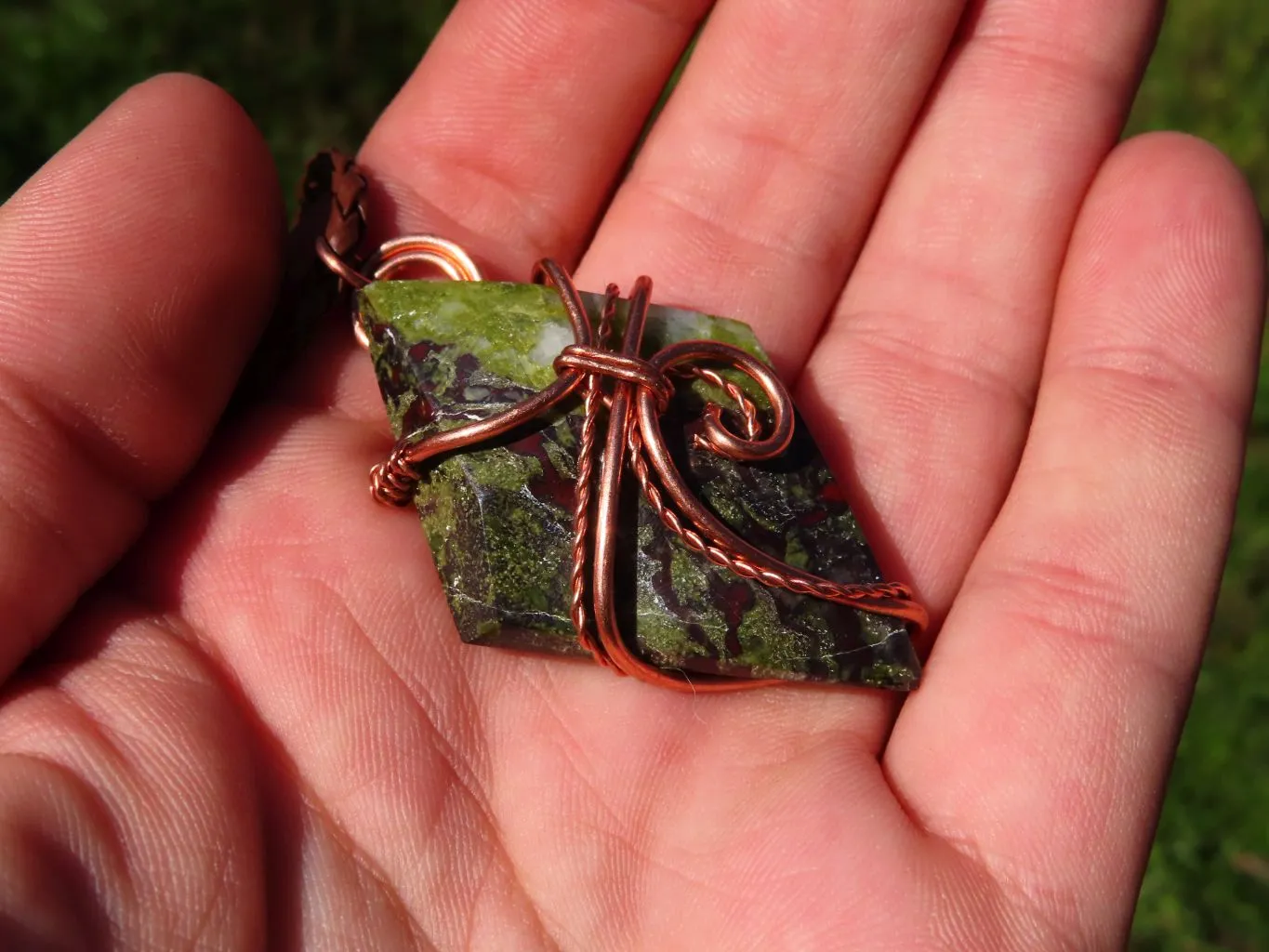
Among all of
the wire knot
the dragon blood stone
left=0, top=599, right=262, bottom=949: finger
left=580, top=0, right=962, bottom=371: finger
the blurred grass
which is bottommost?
the blurred grass

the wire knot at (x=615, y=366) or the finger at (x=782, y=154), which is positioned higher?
the finger at (x=782, y=154)

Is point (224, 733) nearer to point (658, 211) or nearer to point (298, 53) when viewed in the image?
point (658, 211)

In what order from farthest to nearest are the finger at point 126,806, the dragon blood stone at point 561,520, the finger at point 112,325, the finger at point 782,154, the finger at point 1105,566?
the finger at point 782,154 → the dragon blood stone at point 561,520 → the finger at point 1105,566 → the finger at point 112,325 → the finger at point 126,806

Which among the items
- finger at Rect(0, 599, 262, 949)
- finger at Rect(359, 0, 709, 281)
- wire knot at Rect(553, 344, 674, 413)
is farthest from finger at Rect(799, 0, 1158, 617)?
finger at Rect(0, 599, 262, 949)

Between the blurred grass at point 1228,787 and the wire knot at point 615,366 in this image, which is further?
the blurred grass at point 1228,787

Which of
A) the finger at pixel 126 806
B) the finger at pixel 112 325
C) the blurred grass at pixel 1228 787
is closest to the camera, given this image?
the finger at pixel 126 806

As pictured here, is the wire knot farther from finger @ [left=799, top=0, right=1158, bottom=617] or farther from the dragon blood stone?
finger @ [left=799, top=0, right=1158, bottom=617]

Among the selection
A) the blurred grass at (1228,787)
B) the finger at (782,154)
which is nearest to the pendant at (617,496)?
the finger at (782,154)

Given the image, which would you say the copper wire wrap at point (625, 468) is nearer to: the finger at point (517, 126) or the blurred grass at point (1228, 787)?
the finger at point (517, 126)
